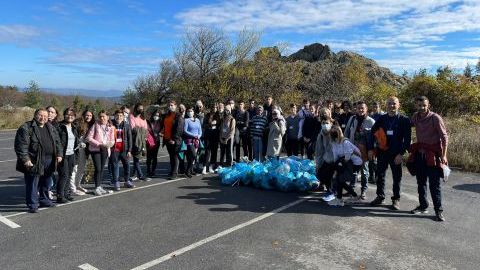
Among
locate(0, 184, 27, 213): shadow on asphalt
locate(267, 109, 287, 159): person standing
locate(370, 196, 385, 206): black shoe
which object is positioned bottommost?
locate(0, 184, 27, 213): shadow on asphalt

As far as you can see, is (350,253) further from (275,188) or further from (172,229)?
(275,188)

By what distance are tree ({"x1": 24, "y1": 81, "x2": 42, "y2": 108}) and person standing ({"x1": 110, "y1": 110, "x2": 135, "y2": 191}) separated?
36240 millimetres

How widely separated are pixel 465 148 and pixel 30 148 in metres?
11.7

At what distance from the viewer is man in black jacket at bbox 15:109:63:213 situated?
6.60 meters

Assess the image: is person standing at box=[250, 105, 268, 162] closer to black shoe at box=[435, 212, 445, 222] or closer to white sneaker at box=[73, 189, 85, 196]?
white sneaker at box=[73, 189, 85, 196]

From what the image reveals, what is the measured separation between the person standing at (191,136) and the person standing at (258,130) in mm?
1574

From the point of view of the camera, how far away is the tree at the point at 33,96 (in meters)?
40.5

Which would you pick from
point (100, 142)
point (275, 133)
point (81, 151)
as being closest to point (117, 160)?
point (100, 142)

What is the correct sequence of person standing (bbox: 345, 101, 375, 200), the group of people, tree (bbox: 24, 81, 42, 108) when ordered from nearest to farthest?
the group of people, person standing (bbox: 345, 101, 375, 200), tree (bbox: 24, 81, 42, 108)

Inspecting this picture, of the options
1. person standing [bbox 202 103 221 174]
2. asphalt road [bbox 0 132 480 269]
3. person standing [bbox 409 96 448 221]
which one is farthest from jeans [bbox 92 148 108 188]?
person standing [bbox 409 96 448 221]

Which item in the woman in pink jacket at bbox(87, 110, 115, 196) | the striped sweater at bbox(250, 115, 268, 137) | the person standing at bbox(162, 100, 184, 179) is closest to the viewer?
the woman in pink jacket at bbox(87, 110, 115, 196)

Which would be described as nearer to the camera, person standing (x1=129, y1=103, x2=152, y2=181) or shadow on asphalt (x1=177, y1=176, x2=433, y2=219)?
shadow on asphalt (x1=177, y1=176, x2=433, y2=219)

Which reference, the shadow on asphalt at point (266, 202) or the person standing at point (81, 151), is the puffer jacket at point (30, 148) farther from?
the shadow on asphalt at point (266, 202)

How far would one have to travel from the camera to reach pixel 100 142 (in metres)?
8.08
